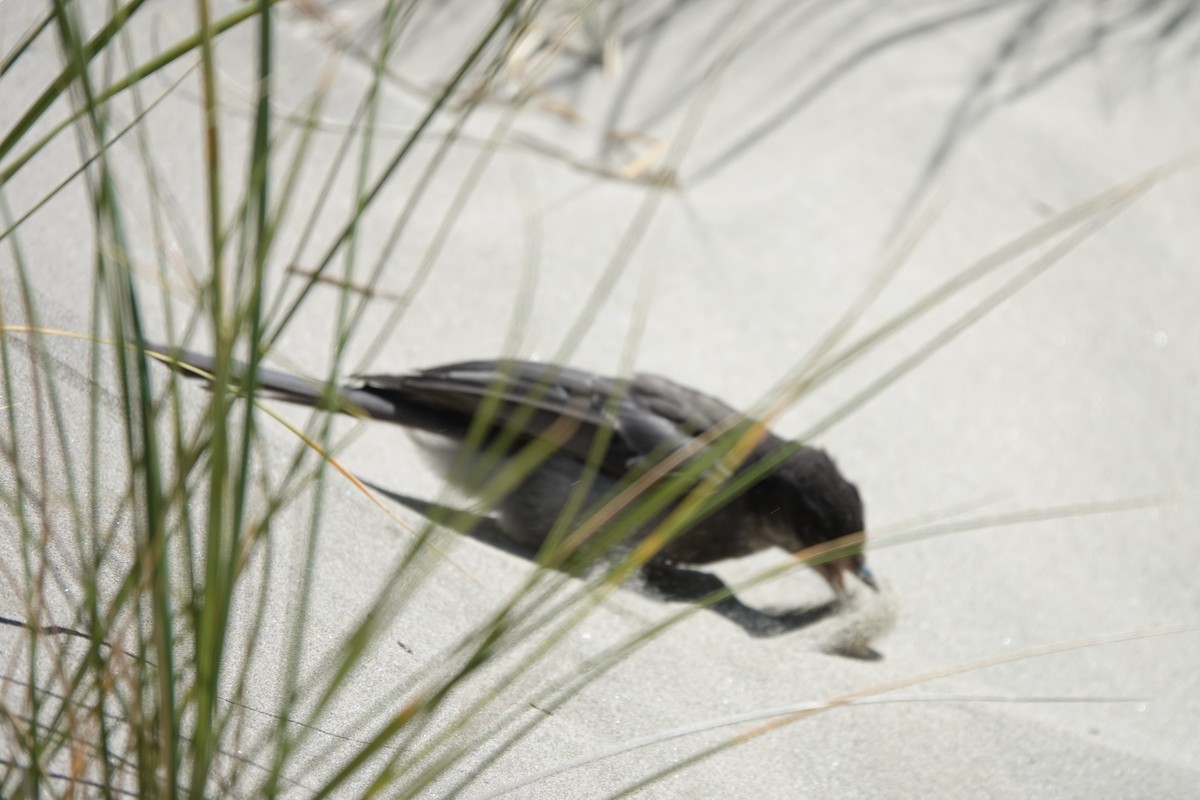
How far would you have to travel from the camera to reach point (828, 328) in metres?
3.05

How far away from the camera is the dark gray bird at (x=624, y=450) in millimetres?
2463

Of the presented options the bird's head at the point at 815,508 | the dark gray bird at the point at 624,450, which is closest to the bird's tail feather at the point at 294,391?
the dark gray bird at the point at 624,450

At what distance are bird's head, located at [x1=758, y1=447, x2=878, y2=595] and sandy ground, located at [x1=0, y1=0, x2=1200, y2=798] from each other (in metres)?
0.09

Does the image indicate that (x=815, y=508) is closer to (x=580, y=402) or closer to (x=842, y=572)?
(x=842, y=572)

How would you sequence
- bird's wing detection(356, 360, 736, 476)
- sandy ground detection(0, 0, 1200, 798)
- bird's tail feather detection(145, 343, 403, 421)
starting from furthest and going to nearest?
bird's wing detection(356, 360, 736, 476) → bird's tail feather detection(145, 343, 403, 421) → sandy ground detection(0, 0, 1200, 798)

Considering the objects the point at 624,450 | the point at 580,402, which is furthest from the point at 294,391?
the point at 624,450

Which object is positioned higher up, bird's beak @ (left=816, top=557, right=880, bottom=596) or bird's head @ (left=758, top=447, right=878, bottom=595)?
bird's head @ (left=758, top=447, right=878, bottom=595)

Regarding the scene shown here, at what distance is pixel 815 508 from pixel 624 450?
1.34 feet

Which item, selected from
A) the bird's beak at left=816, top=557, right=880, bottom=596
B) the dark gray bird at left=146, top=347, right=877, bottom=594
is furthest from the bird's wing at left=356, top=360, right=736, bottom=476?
the bird's beak at left=816, top=557, right=880, bottom=596

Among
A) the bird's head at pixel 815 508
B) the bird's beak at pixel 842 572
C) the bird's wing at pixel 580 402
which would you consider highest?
the bird's wing at pixel 580 402

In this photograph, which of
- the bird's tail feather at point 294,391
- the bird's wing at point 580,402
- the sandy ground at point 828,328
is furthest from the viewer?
the bird's wing at point 580,402

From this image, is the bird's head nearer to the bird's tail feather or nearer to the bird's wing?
the bird's wing

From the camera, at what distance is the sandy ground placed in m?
1.83

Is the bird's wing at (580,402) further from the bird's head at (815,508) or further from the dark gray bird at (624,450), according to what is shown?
the bird's head at (815,508)
